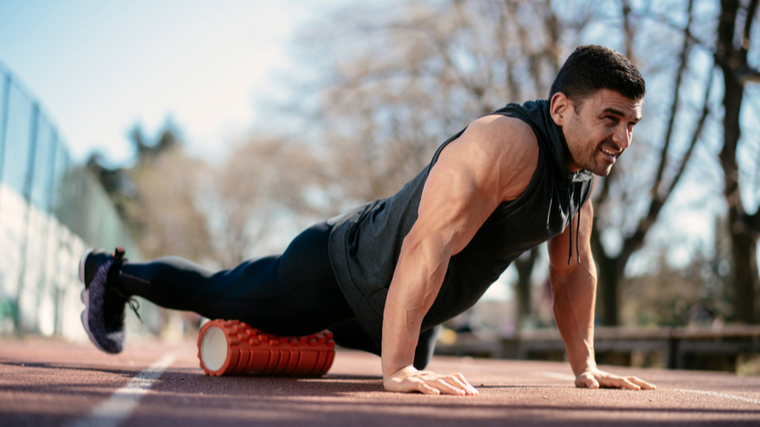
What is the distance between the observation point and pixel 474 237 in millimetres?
3217

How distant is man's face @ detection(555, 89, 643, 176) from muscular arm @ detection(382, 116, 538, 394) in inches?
8.9

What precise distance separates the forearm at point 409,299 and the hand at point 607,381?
1.15 metres

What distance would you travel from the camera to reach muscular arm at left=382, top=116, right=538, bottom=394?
2.85m

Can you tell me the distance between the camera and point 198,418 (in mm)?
1945

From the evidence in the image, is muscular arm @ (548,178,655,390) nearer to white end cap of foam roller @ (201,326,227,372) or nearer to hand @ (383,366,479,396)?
hand @ (383,366,479,396)

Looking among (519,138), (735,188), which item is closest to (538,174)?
(519,138)

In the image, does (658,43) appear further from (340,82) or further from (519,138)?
(519,138)

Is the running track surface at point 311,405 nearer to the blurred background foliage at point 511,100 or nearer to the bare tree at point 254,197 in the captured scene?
the blurred background foliage at point 511,100

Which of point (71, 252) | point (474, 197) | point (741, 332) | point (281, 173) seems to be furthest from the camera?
point (281, 173)

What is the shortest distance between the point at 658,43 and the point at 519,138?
477 inches

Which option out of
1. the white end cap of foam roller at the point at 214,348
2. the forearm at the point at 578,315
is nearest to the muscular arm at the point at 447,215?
the forearm at the point at 578,315

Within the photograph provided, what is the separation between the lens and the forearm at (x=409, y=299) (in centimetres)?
288

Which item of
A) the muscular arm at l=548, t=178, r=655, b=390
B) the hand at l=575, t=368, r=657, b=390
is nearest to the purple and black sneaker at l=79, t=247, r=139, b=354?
the muscular arm at l=548, t=178, r=655, b=390

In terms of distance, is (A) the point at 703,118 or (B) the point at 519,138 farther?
(A) the point at 703,118
